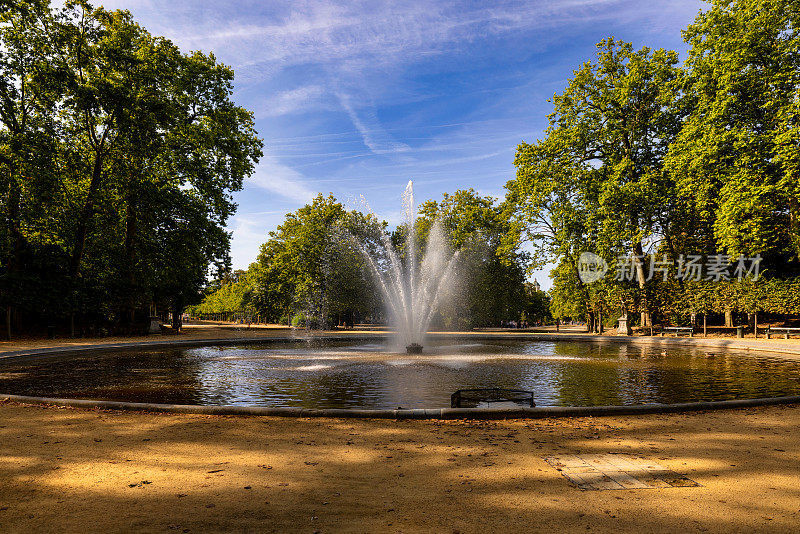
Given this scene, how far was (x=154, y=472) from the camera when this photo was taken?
507 cm

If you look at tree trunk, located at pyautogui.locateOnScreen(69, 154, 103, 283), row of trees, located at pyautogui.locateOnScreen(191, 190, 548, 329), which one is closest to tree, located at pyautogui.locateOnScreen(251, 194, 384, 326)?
row of trees, located at pyautogui.locateOnScreen(191, 190, 548, 329)

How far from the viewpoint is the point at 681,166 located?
29125mm

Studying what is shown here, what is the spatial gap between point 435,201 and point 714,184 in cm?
3283

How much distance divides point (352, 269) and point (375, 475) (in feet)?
163

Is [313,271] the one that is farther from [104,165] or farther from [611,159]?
[611,159]

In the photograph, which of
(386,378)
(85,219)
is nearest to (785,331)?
(386,378)

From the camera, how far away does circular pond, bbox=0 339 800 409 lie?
10039 mm

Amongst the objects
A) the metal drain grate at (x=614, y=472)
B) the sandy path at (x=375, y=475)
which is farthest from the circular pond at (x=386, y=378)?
the metal drain grate at (x=614, y=472)

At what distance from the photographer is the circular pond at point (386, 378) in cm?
1004

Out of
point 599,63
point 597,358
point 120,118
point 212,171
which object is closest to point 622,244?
point 599,63

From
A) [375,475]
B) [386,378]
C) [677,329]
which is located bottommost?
[386,378]

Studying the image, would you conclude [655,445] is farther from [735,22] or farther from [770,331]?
[735,22]

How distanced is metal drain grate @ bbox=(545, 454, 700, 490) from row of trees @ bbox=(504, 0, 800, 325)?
87.0ft

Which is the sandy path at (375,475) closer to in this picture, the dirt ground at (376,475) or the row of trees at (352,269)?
the dirt ground at (376,475)
